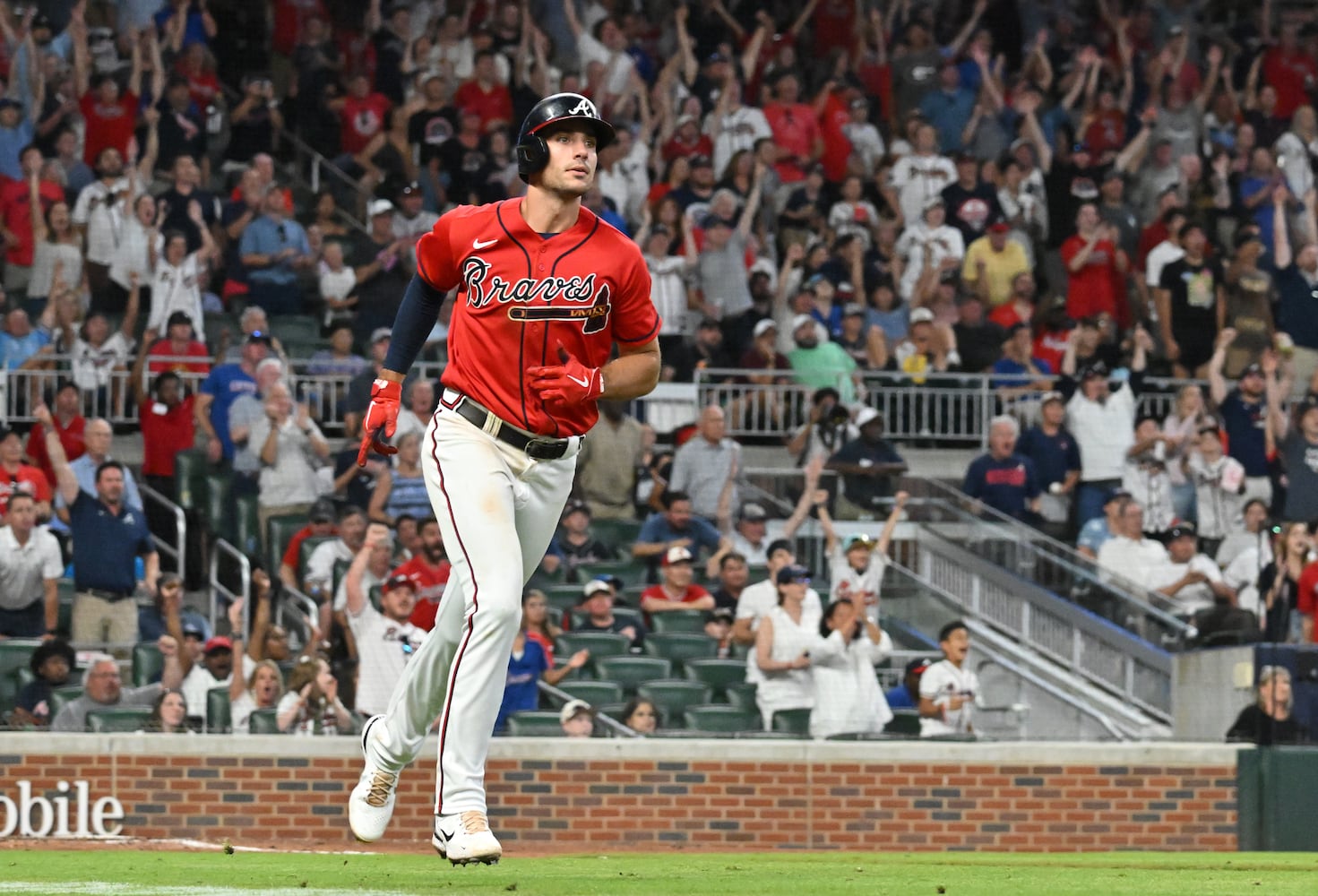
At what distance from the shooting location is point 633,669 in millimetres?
12062

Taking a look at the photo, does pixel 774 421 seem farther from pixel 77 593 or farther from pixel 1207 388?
pixel 77 593

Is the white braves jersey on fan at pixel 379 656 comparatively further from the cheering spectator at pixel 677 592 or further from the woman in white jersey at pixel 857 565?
the woman in white jersey at pixel 857 565

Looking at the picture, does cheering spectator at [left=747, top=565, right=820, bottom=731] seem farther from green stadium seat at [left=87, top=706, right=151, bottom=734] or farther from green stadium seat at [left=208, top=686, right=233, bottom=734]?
green stadium seat at [left=87, top=706, right=151, bottom=734]

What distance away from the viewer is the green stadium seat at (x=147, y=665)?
11453 mm

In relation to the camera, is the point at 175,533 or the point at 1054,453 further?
the point at 1054,453

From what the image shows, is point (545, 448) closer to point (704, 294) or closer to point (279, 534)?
point (279, 534)

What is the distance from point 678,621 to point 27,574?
384cm

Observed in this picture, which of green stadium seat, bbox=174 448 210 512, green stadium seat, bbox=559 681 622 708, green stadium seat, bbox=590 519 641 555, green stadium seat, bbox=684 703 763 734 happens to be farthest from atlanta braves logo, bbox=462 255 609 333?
green stadium seat, bbox=174 448 210 512

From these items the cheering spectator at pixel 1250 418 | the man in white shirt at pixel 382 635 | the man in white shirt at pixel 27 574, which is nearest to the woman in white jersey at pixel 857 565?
the man in white shirt at pixel 382 635

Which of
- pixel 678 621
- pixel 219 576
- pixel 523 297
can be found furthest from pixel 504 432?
pixel 219 576

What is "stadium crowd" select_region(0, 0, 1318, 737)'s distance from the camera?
38.8ft

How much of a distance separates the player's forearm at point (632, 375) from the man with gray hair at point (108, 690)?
5.96 m

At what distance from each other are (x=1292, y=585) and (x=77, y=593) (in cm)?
703

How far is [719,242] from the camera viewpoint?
15.2m
